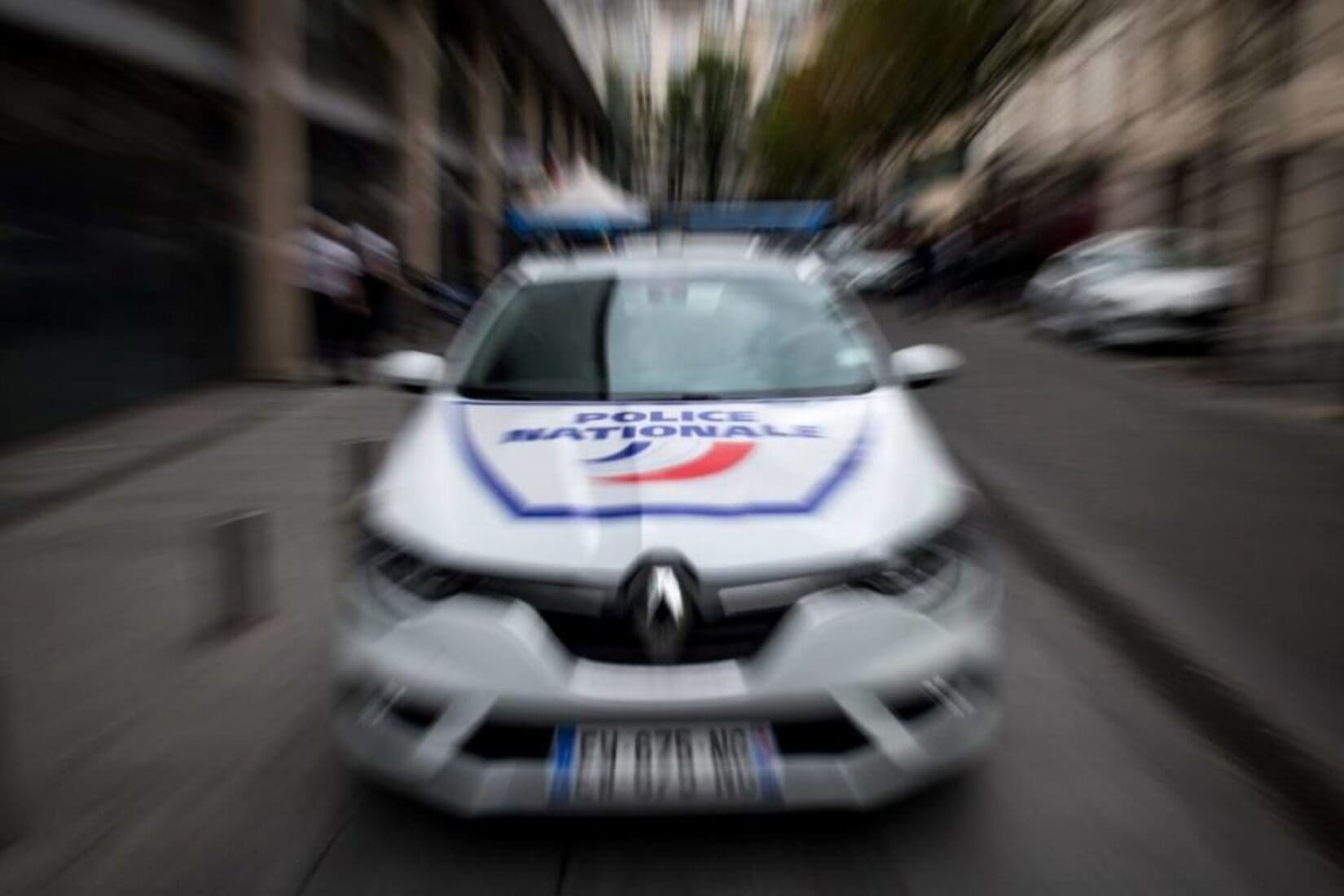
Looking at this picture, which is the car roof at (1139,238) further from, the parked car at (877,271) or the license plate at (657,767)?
the license plate at (657,767)

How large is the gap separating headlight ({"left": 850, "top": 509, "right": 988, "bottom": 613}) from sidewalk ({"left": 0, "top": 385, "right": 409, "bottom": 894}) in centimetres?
167

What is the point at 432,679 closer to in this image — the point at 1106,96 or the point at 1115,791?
the point at 1115,791

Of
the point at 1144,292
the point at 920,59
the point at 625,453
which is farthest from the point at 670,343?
the point at 920,59

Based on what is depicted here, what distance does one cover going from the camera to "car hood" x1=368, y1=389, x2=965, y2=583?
10.3 ft

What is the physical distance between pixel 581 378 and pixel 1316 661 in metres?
2.85

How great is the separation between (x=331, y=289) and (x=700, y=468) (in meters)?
11.4

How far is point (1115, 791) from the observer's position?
360 centimetres

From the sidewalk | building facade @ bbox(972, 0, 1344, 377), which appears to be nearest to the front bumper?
the sidewalk

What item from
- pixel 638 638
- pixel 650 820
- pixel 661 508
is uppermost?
pixel 661 508

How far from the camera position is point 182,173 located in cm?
1186

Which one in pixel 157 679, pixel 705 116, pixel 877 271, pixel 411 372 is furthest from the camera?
pixel 705 116

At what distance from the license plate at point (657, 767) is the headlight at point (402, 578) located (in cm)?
49

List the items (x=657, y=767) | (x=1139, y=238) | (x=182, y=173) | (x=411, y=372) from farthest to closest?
(x=1139, y=238)
(x=182, y=173)
(x=411, y=372)
(x=657, y=767)

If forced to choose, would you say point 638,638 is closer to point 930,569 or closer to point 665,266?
point 930,569
